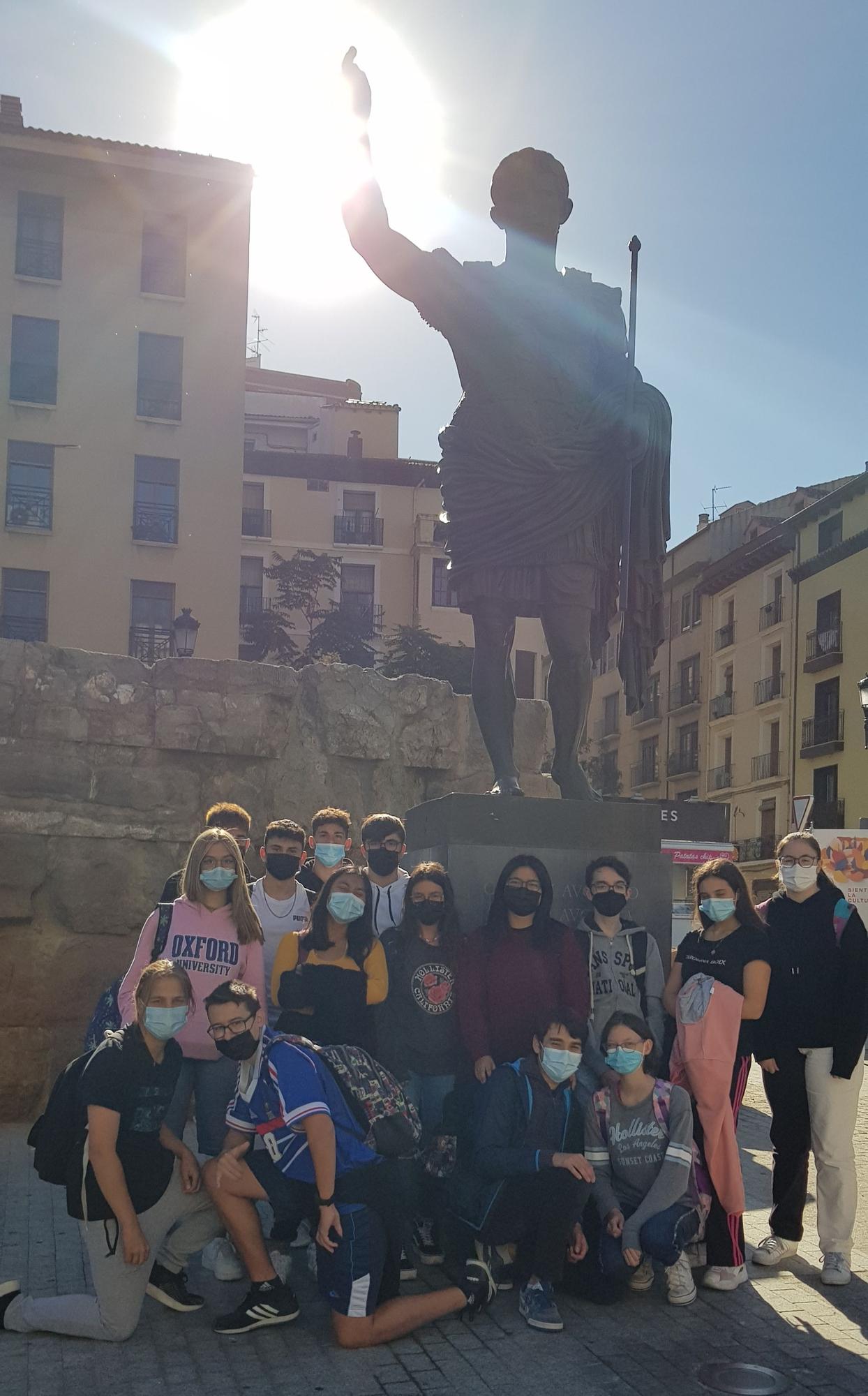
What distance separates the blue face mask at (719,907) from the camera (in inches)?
211

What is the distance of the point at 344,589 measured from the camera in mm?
39188

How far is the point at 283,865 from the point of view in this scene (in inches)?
230

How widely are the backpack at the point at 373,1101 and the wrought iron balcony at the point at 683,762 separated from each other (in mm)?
38624

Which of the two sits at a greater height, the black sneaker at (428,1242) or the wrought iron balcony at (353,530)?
the wrought iron balcony at (353,530)

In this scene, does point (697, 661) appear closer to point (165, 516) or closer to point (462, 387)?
point (165, 516)

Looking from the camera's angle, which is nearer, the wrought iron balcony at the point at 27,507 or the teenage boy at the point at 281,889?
the teenage boy at the point at 281,889

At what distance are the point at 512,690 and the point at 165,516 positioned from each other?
24.3 metres

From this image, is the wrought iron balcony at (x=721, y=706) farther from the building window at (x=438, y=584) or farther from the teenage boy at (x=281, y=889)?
the teenage boy at (x=281, y=889)

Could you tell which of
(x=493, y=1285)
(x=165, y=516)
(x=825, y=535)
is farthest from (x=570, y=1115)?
(x=825, y=535)

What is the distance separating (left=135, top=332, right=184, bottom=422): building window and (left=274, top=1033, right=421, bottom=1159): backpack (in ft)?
87.0

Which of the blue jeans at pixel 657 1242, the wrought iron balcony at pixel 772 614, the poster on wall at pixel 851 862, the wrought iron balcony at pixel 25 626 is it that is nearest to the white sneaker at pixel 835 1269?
the blue jeans at pixel 657 1242

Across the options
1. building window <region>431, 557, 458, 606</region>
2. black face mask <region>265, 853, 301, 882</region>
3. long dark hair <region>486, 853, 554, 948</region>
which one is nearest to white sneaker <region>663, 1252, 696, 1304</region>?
long dark hair <region>486, 853, 554, 948</region>

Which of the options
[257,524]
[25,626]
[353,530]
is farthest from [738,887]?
[353,530]

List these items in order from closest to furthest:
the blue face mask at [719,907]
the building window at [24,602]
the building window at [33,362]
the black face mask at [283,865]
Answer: the blue face mask at [719,907], the black face mask at [283,865], the building window at [24,602], the building window at [33,362]
